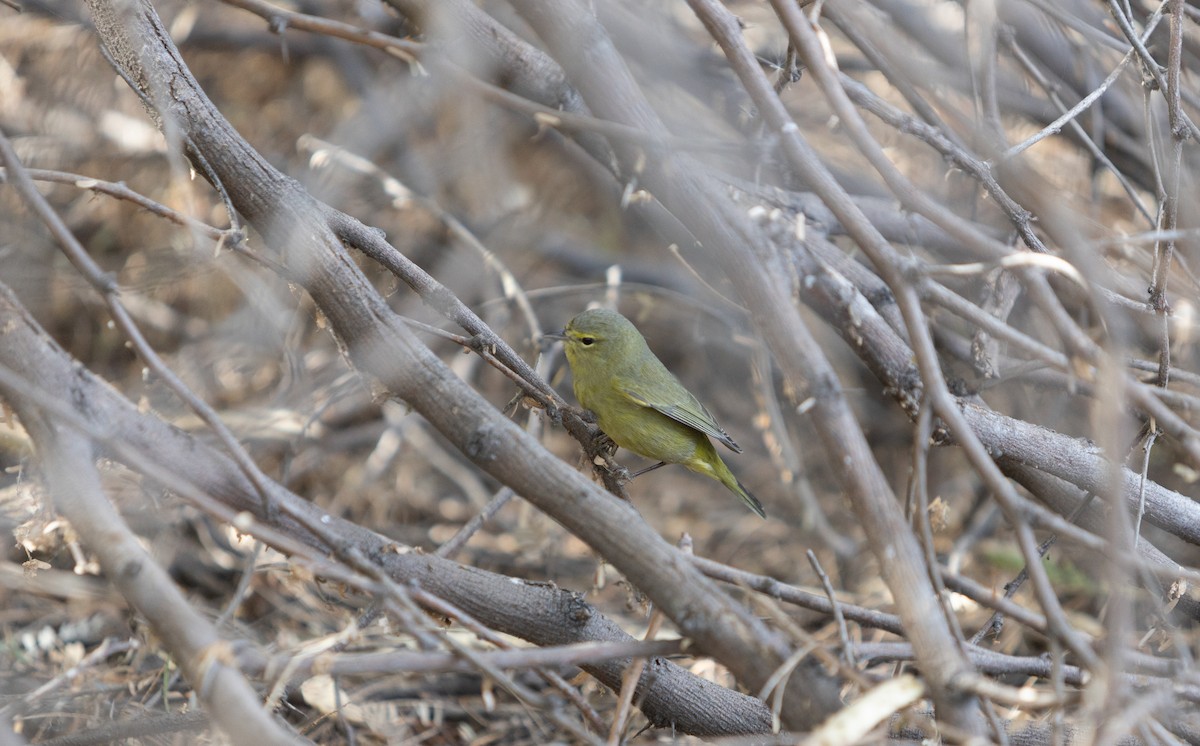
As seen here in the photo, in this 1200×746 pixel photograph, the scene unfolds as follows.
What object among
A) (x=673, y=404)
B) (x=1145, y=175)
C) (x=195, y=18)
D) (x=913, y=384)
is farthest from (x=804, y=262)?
(x=195, y=18)

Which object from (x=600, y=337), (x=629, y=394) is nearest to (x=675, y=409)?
(x=629, y=394)

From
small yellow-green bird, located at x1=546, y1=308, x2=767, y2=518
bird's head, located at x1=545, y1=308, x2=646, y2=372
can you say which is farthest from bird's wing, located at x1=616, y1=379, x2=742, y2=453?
bird's head, located at x1=545, y1=308, x2=646, y2=372

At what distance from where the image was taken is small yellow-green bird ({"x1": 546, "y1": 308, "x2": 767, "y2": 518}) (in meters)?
4.00

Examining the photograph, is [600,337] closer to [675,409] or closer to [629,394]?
[629,394]

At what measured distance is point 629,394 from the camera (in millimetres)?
4031

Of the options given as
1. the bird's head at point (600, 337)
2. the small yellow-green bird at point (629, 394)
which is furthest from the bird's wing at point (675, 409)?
the bird's head at point (600, 337)

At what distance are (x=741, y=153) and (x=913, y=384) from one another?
823 millimetres

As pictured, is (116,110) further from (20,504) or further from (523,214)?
(20,504)

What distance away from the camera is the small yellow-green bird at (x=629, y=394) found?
4000 millimetres

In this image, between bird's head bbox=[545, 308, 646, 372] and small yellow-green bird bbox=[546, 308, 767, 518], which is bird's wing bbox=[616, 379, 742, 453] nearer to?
small yellow-green bird bbox=[546, 308, 767, 518]

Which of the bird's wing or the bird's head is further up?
the bird's head

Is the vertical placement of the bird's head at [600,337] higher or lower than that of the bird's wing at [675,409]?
higher

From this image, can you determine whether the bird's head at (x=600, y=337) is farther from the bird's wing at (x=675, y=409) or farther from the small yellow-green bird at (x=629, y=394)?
the bird's wing at (x=675, y=409)

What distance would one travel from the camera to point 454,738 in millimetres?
3207
